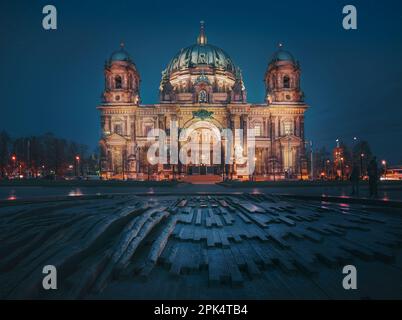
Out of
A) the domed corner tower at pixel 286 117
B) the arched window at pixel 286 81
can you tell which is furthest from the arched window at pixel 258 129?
the arched window at pixel 286 81

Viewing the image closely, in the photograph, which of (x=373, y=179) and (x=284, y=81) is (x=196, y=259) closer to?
(x=373, y=179)

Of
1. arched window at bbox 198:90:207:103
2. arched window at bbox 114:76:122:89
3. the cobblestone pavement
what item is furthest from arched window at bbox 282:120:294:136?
the cobblestone pavement

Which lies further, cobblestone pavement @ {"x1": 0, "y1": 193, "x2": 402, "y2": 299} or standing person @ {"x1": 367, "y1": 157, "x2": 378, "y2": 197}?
standing person @ {"x1": 367, "y1": 157, "x2": 378, "y2": 197}

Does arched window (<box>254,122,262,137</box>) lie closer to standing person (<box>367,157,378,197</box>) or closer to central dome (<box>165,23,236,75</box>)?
central dome (<box>165,23,236,75</box>)

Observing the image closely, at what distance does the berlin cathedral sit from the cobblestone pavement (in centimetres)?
5903

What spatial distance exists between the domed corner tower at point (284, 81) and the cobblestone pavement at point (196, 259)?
65388mm

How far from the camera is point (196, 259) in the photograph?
6.22 meters

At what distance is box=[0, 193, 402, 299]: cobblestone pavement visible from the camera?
4676mm

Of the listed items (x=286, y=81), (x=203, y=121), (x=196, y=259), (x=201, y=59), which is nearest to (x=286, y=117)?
(x=286, y=81)

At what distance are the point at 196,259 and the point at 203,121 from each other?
65.6 m

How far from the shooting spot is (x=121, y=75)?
71.2m

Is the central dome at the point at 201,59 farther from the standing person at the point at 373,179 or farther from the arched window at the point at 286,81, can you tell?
the standing person at the point at 373,179
